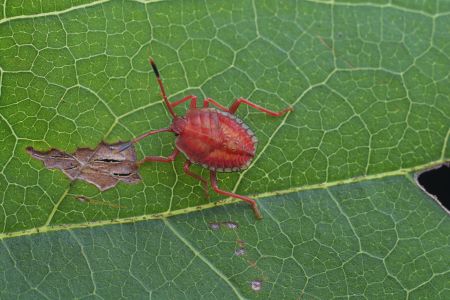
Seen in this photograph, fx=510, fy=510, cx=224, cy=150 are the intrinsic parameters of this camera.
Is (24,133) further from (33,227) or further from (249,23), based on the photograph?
(249,23)

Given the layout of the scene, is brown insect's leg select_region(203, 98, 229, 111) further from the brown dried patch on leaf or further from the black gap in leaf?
the black gap in leaf

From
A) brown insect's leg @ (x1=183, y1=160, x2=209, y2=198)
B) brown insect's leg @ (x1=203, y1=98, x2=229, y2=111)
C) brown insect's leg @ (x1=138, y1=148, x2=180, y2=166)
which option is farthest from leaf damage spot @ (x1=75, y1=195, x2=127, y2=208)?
brown insect's leg @ (x1=203, y1=98, x2=229, y2=111)

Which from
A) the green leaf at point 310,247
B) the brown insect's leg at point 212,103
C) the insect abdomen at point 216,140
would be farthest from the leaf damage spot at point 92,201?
the brown insect's leg at point 212,103

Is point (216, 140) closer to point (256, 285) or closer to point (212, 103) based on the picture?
point (212, 103)

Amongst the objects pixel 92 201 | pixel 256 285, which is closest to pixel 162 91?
pixel 92 201

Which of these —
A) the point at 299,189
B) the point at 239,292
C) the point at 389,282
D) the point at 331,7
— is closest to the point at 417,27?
the point at 331,7

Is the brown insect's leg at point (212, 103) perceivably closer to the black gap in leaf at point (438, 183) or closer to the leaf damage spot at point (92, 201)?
the leaf damage spot at point (92, 201)

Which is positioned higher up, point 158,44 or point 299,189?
point 158,44
